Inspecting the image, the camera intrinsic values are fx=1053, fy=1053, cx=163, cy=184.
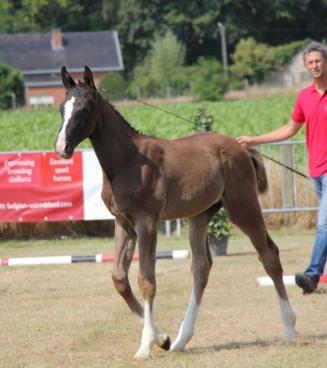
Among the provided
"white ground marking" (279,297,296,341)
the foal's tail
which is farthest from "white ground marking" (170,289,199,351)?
the foal's tail

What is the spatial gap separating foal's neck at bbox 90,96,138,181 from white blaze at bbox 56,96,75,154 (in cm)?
39

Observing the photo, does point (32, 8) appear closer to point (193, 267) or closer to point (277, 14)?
point (277, 14)

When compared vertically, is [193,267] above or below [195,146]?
below

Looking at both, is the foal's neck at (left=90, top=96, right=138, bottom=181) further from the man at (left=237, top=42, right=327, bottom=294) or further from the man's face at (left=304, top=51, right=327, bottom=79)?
the man's face at (left=304, top=51, right=327, bottom=79)

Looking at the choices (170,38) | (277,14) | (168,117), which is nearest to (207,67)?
(170,38)

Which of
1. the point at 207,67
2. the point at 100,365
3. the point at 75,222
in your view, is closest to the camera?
the point at 100,365

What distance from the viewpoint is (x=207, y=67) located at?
79.4m

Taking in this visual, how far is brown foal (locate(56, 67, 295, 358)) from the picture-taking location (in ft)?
28.0

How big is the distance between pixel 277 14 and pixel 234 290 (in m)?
82.3

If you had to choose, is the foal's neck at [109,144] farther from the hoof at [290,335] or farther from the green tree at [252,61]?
the green tree at [252,61]

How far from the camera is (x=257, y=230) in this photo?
9.48 m

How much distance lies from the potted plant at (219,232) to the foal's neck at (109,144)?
7741 mm

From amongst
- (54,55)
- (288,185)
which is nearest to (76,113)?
(288,185)

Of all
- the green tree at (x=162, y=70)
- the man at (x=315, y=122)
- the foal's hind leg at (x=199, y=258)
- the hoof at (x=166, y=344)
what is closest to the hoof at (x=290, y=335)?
the foal's hind leg at (x=199, y=258)
